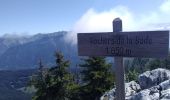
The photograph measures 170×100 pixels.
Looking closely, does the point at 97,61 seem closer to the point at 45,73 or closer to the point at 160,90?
the point at 45,73

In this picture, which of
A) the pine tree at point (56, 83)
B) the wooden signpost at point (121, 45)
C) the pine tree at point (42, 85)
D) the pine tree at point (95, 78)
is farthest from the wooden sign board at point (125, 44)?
the pine tree at point (42, 85)

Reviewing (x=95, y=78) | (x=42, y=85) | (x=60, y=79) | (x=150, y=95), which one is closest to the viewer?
(x=150, y=95)

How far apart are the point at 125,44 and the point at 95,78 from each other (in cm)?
3436

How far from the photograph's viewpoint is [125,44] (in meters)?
9.40

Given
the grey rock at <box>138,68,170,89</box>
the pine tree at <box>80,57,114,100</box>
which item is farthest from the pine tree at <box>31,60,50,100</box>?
the grey rock at <box>138,68,170,89</box>

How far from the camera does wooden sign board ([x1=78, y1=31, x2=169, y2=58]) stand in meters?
8.79

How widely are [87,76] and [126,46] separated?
35364 millimetres

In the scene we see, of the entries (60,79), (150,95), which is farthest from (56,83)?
(150,95)

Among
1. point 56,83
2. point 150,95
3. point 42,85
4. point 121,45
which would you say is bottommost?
point 42,85

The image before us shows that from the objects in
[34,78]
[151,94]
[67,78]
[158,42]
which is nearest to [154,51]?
[158,42]

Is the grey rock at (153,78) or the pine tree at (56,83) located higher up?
the grey rock at (153,78)

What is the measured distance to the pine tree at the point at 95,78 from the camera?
142ft

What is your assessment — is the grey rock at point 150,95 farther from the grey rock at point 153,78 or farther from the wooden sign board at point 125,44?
the grey rock at point 153,78

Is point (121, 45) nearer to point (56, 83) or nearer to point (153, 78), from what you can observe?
point (153, 78)
